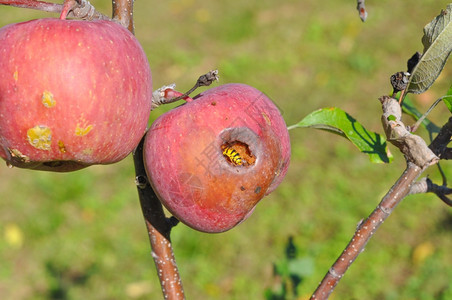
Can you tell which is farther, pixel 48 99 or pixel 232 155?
pixel 232 155

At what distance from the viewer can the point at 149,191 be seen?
44.6 inches

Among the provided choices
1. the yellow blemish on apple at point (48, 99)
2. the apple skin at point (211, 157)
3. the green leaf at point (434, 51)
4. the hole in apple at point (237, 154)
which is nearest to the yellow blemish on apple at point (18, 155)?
the yellow blemish on apple at point (48, 99)

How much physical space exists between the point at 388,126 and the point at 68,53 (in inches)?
21.7

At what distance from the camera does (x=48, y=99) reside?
0.89 metres

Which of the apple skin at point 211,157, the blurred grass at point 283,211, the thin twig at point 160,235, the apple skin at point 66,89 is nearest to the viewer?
the apple skin at point 66,89

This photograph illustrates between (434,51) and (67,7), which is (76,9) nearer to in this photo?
(67,7)

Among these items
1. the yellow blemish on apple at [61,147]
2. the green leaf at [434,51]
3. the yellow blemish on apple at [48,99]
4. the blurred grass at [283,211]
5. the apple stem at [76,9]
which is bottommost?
the blurred grass at [283,211]

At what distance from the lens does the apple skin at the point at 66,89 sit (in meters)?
0.89

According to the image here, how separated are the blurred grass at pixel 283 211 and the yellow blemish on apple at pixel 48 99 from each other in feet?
4.82

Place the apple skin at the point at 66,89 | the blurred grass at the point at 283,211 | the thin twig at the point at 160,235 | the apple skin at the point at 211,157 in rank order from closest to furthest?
the apple skin at the point at 66,89 → the apple skin at the point at 211,157 → the thin twig at the point at 160,235 → the blurred grass at the point at 283,211

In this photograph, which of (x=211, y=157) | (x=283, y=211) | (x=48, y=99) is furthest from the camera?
(x=283, y=211)

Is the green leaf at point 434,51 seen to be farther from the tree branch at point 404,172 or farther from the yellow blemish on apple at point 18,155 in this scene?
the yellow blemish on apple at point 18,155

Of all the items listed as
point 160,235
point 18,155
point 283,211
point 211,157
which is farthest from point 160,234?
point 283,211

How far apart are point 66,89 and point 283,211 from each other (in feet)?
7.45
